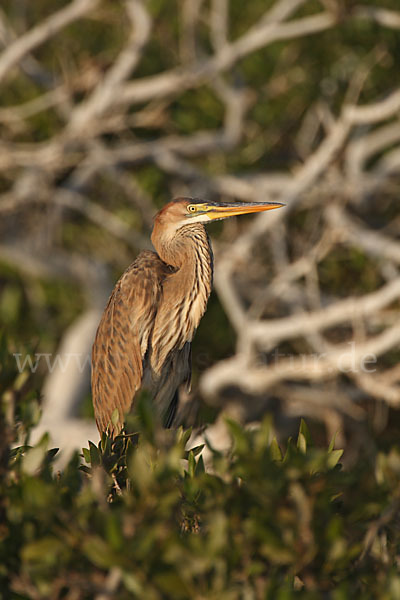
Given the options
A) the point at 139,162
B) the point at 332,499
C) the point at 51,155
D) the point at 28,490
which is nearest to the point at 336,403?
the point at 139,162

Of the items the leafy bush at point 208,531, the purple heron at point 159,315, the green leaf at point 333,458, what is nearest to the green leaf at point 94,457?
the leafy bush at point 208,531

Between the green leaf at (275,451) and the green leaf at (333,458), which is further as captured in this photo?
the green leaf at (275,451)

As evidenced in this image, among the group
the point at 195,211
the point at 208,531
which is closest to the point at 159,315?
the point at 195,211

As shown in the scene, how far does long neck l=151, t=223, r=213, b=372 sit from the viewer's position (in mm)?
3814

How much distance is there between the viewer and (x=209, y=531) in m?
1.73

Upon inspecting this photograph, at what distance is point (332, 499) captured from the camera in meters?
2.13

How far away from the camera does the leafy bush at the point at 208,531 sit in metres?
1.67

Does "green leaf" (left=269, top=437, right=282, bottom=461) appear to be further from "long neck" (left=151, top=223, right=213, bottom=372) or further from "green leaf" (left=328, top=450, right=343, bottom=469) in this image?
"long neck" (left=151, top=223, right=213, bottom=372)

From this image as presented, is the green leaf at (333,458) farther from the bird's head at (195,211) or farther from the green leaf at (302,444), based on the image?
the bird's head at (195,211)

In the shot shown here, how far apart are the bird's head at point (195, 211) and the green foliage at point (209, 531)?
1.91 metres

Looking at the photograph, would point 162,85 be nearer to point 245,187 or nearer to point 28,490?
point 245,187

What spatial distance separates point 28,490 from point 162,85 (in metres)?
6.06

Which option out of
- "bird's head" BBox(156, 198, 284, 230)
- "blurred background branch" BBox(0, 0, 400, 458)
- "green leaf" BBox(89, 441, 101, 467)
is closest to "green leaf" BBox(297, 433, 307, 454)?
"green leaf" BBox(89, 441, 101, 467)

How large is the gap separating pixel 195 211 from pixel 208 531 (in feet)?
7.78
